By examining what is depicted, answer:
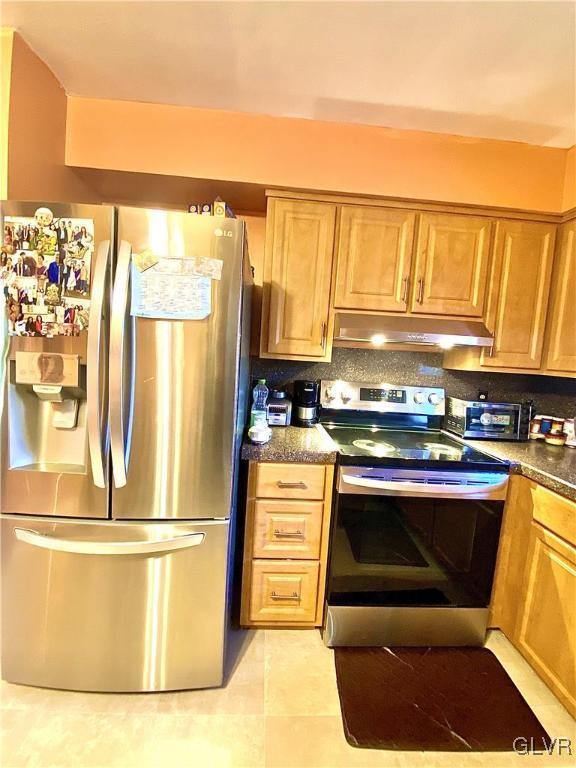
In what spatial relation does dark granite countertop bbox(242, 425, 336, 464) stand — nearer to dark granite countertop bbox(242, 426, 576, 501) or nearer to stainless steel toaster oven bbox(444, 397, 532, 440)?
dark granite countertop bbox(242, 426, 576, 501)

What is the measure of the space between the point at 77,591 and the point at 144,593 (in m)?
0.25

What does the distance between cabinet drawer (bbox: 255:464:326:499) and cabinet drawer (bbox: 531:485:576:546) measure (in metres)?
0.93

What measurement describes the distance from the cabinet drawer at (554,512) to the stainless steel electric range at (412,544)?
0.44ft

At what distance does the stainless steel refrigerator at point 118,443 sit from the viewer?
4.24 feet

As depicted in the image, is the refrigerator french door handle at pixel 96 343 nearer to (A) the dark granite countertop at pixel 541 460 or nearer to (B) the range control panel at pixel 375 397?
(B) the range control panel at pixel 375 397

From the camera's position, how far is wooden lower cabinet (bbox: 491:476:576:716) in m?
1.46

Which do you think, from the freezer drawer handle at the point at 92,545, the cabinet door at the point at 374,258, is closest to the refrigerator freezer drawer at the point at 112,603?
the freezer drawer handle at the point at 92,545

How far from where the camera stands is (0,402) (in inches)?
52.4

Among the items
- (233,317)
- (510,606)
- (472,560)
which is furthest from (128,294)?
(510,606)

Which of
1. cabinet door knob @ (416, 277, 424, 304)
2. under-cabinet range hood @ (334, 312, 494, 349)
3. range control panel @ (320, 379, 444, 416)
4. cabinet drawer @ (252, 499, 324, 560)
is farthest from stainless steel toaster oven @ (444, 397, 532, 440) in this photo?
cabinet drawer @ (252, 499, 324, 560)

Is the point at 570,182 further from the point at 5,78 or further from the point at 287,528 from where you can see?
the point at 5,78

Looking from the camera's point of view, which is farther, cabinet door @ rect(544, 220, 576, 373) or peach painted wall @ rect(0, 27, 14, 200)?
cabinet door @ rect(544, 220, 576, 373)

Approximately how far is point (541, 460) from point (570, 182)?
55.5 inches

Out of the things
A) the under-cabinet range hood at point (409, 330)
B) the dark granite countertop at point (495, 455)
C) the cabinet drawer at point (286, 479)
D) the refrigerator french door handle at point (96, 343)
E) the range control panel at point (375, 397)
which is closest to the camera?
the refrigerator french door handle at point (96, 343)
